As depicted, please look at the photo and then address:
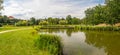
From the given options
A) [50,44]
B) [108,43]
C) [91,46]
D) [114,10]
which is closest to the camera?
[50,44]

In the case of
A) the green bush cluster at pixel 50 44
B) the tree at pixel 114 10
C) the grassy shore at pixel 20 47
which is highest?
the tree at pixel 114 10

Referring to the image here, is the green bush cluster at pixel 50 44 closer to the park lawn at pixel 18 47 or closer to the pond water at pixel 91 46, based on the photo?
the park lawn at pixel 18 47

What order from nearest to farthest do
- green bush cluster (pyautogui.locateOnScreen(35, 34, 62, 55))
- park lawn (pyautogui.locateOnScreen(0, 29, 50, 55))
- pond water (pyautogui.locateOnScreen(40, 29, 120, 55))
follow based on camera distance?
park lawn (pyautogui.locateOnScreen(0, 29, 50, 55)) < green bush cluster (pyautogui.locateOnScreen(35, 34, 62, 55)) < pond water (pyautogui.locateOnScreen(40, 29, 120, 55))

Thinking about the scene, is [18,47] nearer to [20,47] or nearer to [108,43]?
[20,47]

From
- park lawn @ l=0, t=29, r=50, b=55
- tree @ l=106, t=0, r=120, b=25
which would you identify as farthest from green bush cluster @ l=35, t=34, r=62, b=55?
tree @ l=106, t=0, r=120, b=25

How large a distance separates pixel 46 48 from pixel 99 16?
49102 millimetres

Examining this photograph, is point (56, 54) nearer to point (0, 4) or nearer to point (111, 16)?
point (0, 4)

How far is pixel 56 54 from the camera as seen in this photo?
10.7 m

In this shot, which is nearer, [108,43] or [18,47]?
[18,47]

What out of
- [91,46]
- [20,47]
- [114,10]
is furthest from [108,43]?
[114,10]

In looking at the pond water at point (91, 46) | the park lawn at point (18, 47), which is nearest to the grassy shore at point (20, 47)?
the park lawn at point (18, 47)

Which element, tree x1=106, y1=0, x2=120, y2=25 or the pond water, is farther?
tree x1=106, y1=0, x2=120, y2=25

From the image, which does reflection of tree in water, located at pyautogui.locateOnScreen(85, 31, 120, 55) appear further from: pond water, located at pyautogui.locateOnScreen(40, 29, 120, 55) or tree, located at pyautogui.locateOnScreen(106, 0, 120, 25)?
tree, located at pyautogui.locateOnScreen(106, 0, 120, 25)

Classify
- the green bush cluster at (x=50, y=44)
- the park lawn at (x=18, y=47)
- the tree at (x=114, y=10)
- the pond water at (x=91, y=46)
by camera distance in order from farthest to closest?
the tree at (x=114, y=10) → the pond water at (x=91, y=46) → the green bush cluster at (x=50, y=44) → the park lawn at (x=18, y=47)
